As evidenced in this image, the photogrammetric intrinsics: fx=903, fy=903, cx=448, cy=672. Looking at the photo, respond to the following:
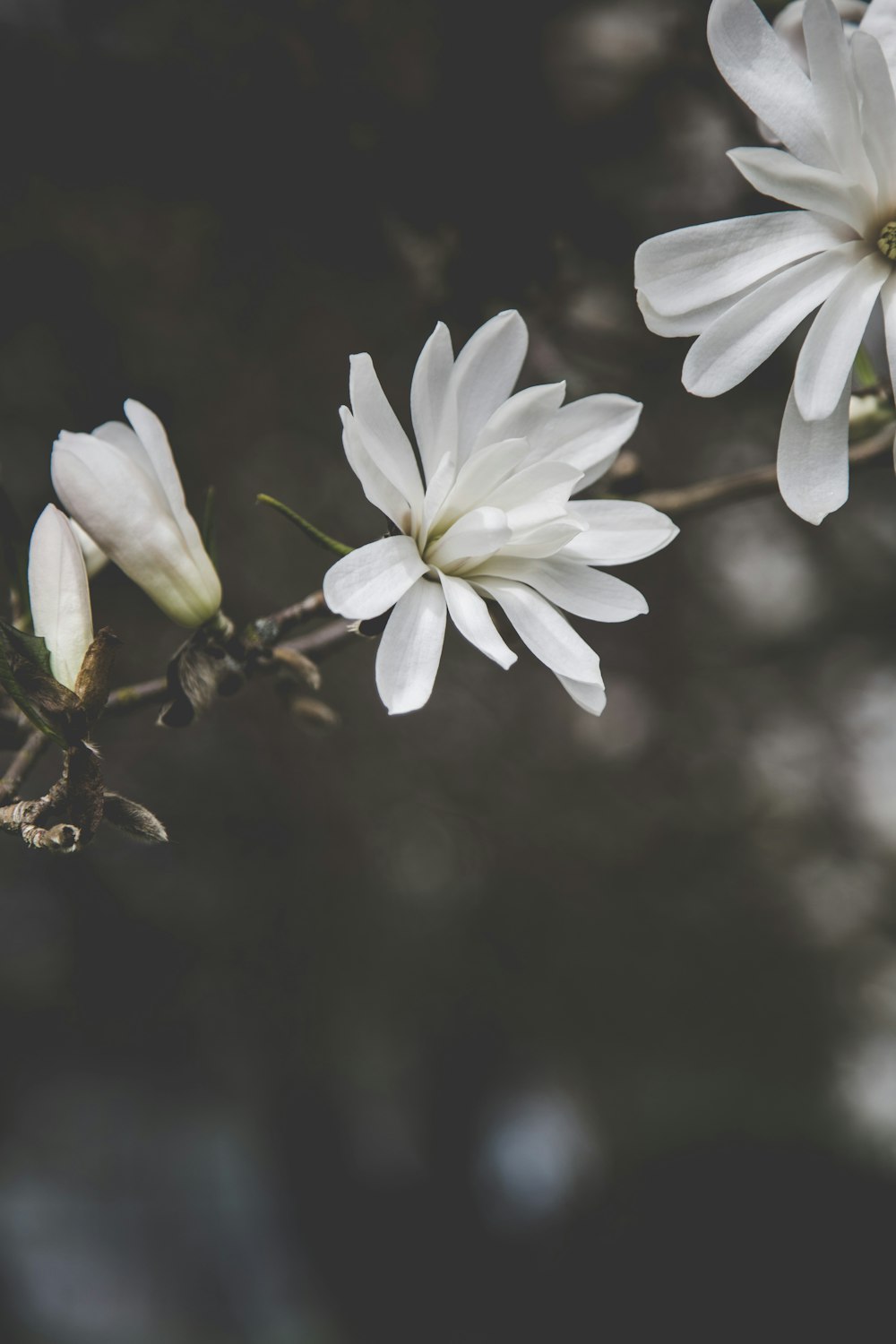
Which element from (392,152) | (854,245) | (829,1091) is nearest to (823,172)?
(854,245)

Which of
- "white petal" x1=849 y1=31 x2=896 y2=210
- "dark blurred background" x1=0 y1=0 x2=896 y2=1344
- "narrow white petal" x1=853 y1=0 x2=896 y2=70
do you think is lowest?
"dark blurred background" x1=0 y1=0 x2=896 y2=1344

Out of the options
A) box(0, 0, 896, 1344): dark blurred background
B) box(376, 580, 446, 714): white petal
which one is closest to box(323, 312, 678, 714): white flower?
box(376, 580, 446, 714): white petal

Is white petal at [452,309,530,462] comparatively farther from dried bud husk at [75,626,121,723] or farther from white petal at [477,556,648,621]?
dried bud husk at [75,626,121,723]

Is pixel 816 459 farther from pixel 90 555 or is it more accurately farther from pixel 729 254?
pixel 90 555

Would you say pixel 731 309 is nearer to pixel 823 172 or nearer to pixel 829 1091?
pixel 823 172

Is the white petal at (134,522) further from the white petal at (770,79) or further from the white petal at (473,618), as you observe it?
the white petal at (770,79)

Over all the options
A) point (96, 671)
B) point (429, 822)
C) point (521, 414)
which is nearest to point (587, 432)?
point (521, 414)

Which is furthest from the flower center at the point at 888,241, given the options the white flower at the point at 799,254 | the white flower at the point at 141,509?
the white flower at the point at 141,509
